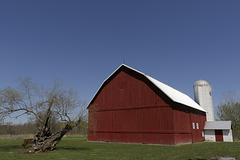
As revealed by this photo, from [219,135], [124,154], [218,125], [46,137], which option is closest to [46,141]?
[46,137]

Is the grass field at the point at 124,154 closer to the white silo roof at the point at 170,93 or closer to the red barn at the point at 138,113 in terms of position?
the red barn at the point at 138,113

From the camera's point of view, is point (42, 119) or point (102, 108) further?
point (102, 108)

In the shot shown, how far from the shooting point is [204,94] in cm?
4428

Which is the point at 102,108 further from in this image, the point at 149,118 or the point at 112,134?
the point at 149,118

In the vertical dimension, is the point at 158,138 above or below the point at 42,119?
below

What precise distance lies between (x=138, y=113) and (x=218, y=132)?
1720 centimetres

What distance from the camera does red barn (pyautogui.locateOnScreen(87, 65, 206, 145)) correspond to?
22.8 metres

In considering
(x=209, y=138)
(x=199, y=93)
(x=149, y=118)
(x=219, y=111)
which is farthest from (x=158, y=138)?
(x=219, y=111)

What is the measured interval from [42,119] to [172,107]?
46.4 feet

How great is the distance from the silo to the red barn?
14450 mm

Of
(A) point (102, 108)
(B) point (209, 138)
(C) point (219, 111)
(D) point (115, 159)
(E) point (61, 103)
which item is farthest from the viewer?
(C) point (219, 111)

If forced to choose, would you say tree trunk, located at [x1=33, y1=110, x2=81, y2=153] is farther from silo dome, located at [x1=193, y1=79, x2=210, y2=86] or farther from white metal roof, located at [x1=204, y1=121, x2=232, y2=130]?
silo dome, located at [x1=193, y1=79, x2=210, y2=86]

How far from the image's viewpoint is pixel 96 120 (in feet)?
93.3

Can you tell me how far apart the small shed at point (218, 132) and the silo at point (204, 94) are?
8.22 metres
